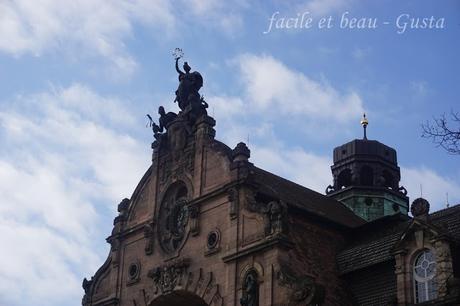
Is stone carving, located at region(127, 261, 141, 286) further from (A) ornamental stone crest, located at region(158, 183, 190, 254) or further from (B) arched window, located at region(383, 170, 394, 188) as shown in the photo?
(B) arched window, located at region(383, 170, 394, 188)

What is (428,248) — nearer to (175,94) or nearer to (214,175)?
(214,175)

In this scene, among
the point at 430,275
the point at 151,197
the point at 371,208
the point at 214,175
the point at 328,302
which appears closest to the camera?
the point at 430,275

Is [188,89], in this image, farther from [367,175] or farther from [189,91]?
[367,175]

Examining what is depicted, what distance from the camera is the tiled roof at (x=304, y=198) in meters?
43.7

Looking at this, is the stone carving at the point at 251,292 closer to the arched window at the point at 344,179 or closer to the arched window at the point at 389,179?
the arched window at the point at 344,179

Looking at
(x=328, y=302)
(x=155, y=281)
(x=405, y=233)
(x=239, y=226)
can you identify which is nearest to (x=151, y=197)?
(x=155, y=281)

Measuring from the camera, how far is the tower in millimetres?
55344

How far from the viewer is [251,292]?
1553 inches

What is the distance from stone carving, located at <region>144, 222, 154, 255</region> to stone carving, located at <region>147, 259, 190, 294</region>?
126cm

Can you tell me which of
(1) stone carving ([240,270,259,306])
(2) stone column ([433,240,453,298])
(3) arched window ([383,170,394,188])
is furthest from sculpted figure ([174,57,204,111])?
(2) stone column ([433,240,453,298])

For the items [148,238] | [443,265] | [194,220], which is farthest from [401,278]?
[148,238]

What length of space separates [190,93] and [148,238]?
303 inches

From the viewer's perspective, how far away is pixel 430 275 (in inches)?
1436

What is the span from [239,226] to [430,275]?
30.2ft
